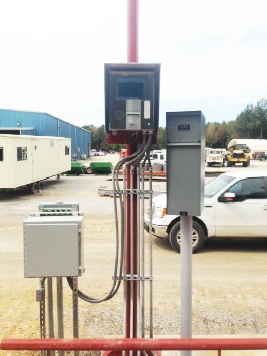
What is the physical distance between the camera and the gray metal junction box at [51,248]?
3.24m

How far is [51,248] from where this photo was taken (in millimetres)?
3242

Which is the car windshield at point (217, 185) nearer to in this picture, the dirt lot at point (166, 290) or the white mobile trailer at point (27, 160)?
the dirt lot at point (166, 290)

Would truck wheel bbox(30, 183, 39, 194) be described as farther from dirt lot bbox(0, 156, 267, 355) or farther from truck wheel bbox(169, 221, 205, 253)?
truck wheel bbox(169, 221, 205, 253)

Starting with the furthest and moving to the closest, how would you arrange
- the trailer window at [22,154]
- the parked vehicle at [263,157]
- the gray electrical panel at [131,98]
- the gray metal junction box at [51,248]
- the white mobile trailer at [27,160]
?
the parked vehicle at [263,157] < the trailer window at [22,154] < the white mobile trailer at [27,160] < the gray electrical panel at [131,98] < the gray metal junction box at [51,248]

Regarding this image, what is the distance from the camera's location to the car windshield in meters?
8.41

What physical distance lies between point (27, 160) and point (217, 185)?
→ 1092cm

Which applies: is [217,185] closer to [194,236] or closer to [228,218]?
[228,218]

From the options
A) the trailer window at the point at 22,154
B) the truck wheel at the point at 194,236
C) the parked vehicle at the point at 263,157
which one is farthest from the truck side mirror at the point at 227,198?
the parked vehicle at the point at 263,157

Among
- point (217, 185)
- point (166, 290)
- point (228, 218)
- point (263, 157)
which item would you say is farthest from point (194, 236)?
point (263, 157)

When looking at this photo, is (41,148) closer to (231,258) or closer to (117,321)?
(231,258)

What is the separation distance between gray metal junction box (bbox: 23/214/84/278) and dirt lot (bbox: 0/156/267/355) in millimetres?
1906

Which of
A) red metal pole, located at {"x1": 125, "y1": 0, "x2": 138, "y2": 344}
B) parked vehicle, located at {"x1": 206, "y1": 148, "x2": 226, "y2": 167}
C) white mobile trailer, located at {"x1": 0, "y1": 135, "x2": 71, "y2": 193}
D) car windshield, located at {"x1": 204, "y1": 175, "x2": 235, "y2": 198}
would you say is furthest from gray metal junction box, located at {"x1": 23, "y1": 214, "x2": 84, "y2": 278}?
parked vehicle, located at {"x1": 206, "y1": 148, "x2": 226, "y2": 167}

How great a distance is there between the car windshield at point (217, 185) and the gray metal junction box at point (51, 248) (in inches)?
217

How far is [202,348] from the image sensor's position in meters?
2.36
